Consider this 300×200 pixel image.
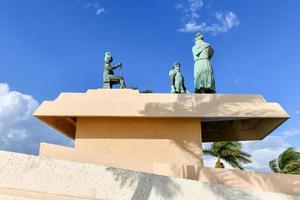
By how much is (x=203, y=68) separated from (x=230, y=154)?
11586 millimetres

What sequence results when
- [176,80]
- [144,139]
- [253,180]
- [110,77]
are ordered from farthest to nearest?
1. [176,80]
2. [110,77]
3. [144,139]
4. [253,180]

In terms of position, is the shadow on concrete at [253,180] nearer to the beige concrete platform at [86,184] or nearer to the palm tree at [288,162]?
the beige concrete platform at [86,184]

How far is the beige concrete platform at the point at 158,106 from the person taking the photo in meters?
8.63

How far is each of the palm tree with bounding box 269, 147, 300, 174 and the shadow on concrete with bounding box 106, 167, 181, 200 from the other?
1610cm

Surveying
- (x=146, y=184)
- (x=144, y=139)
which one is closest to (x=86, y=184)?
(x=146, y=184)

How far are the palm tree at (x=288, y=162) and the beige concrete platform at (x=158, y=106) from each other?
10513mm

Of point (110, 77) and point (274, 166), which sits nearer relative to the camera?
point (110, 77)

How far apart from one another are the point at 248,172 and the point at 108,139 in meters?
4.28

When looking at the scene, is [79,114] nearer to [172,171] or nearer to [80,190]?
[172,171]

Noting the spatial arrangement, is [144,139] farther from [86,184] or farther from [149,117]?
[86,184]

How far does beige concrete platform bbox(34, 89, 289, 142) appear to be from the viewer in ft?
28.3

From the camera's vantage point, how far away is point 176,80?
1078 cm

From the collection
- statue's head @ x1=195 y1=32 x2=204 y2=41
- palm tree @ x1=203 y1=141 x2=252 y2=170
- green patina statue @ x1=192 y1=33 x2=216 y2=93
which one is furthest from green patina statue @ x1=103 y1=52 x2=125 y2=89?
palm tree @ x1=203 y1=141 x2=252 y2=170

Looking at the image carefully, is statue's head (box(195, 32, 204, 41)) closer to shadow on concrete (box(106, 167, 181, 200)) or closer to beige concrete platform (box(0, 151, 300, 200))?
beige concrete platform (box(0, 151, 300, 200))
